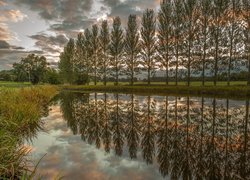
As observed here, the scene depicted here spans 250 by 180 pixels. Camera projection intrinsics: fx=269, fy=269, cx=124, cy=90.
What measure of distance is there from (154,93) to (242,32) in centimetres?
1664

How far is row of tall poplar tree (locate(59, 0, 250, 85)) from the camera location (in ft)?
138

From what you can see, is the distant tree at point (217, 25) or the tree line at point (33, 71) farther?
the tree line at point (33, 71)

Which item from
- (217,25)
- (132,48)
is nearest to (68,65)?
(132,48)

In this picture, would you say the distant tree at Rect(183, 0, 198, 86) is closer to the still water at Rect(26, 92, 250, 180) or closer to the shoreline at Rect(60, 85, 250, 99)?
the shoreline at Rect(60, 85, 250, 99)

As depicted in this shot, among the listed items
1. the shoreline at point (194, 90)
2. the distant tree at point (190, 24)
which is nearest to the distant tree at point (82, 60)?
the shoreline at point (194, 90)

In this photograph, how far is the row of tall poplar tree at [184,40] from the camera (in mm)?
42156

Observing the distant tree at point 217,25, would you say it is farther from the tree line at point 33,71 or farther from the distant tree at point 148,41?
the tree line at point 33,71

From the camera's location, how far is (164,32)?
161ft

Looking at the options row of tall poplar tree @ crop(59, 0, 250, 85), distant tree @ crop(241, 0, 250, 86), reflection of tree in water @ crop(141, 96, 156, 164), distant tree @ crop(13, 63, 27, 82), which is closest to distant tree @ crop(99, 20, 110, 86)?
row of tall poplar tree @ crop(59, 0, 250, 85)

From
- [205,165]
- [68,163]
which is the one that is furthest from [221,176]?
[68,163]

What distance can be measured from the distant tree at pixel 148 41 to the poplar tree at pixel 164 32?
2.56 metres

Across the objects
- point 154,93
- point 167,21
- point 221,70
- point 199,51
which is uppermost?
point 167,21

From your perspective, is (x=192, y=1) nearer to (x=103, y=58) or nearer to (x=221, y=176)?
(x=103, y=58)

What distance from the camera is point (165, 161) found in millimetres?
7230
